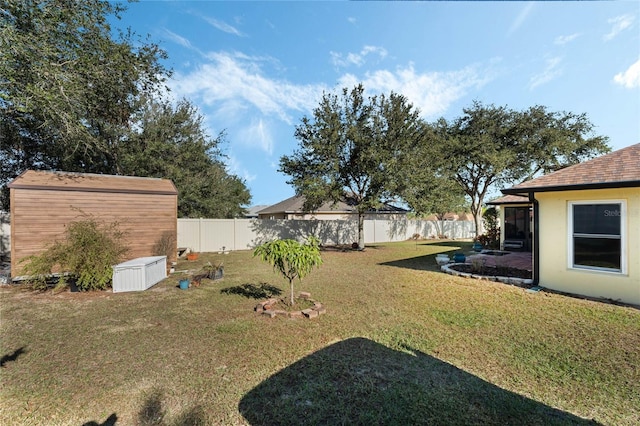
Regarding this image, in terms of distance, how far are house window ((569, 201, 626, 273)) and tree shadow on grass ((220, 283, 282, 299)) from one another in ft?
22.3

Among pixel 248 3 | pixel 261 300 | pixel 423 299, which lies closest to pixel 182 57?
pixel 248 3

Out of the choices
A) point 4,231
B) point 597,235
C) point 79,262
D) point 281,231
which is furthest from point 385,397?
point 4,231

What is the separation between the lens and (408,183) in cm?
1367

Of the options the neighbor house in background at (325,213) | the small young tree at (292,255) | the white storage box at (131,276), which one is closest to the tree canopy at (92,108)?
the white storage box at (131,276)

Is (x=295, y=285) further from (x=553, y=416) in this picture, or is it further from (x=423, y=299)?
(x=553, y=416)

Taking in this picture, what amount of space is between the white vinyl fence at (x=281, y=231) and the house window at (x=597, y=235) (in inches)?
508

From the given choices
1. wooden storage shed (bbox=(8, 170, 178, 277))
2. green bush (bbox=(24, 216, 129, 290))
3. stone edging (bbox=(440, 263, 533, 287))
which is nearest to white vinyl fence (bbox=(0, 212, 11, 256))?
wooden storage shed (bbox=(8, 170, 178, 277))

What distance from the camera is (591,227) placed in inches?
231

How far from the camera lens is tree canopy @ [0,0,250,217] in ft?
24.0

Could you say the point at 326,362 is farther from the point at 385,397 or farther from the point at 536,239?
the point at 536,239

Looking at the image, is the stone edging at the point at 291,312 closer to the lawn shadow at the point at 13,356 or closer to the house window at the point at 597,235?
the lawn shadow at the point at 13,356

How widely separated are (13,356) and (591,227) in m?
10.2

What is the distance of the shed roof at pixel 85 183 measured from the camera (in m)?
8.09

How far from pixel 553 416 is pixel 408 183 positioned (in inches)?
472
